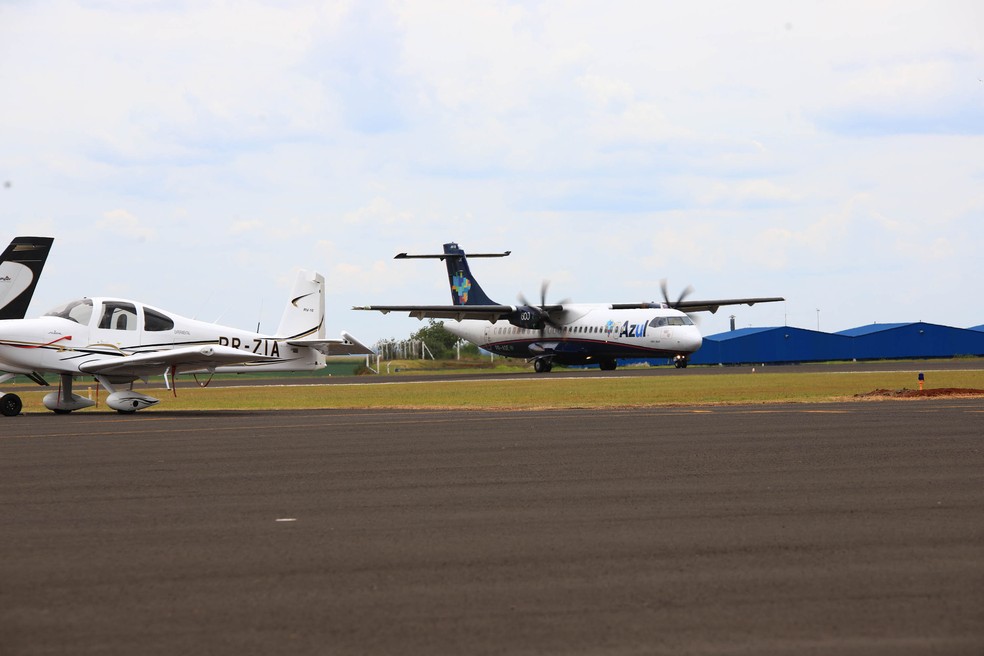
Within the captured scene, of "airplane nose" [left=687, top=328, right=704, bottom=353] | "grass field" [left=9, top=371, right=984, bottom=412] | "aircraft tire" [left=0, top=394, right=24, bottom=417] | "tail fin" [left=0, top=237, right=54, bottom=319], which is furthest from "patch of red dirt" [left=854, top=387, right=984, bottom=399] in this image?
"airplane nose" [left=687, top=328, right=704, bottom=353]

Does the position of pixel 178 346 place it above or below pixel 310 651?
above

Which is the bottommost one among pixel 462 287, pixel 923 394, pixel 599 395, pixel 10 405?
pixel 10 405

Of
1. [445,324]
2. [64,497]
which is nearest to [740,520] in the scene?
[64,497]

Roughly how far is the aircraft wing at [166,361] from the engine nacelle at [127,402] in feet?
1.59

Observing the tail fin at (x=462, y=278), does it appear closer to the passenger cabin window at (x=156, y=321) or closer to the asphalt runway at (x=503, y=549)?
the passenger cabin window at (x=156, y=321)

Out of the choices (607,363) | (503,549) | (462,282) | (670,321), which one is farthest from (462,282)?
(503,549)

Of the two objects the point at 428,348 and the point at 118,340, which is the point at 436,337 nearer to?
the point at 428,348

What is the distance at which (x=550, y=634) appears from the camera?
4824 mm

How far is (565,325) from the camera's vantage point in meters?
60.5

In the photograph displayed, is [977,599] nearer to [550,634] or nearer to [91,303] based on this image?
[550,634]

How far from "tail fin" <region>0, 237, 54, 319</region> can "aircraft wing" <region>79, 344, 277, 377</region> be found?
4.08m

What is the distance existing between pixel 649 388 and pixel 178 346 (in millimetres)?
15060

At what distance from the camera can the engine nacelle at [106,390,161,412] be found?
78.0 feet

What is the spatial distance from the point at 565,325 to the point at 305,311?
1392 inches
